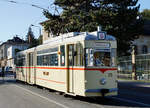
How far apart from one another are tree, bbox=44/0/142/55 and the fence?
4.64 ft

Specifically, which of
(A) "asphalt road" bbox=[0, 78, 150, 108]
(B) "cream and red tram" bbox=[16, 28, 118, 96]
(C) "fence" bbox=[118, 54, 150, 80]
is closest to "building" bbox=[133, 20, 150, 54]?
(C) "fence" bbox=[118, 54, 150, 80]

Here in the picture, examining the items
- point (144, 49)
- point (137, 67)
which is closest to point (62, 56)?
point (137, 67)

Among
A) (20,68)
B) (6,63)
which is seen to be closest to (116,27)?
(20,68)

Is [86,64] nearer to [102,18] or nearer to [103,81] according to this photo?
[103,81]

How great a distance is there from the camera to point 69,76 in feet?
44.3

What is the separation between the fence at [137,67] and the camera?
3014 centimetres

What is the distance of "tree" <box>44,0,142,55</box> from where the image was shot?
3089cm

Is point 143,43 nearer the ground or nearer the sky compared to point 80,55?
nearer the sky

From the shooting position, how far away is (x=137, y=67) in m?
32.1

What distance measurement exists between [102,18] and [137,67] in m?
6.98

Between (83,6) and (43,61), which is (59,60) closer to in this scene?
(43,61)

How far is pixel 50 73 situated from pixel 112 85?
465 centimetres

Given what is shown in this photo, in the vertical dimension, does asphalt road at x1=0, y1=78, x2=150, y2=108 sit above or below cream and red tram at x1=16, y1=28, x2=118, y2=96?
below

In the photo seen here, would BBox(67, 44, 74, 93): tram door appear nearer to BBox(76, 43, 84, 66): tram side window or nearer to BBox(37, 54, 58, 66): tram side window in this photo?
BBox(76, 43, 84, 66): tram side window
